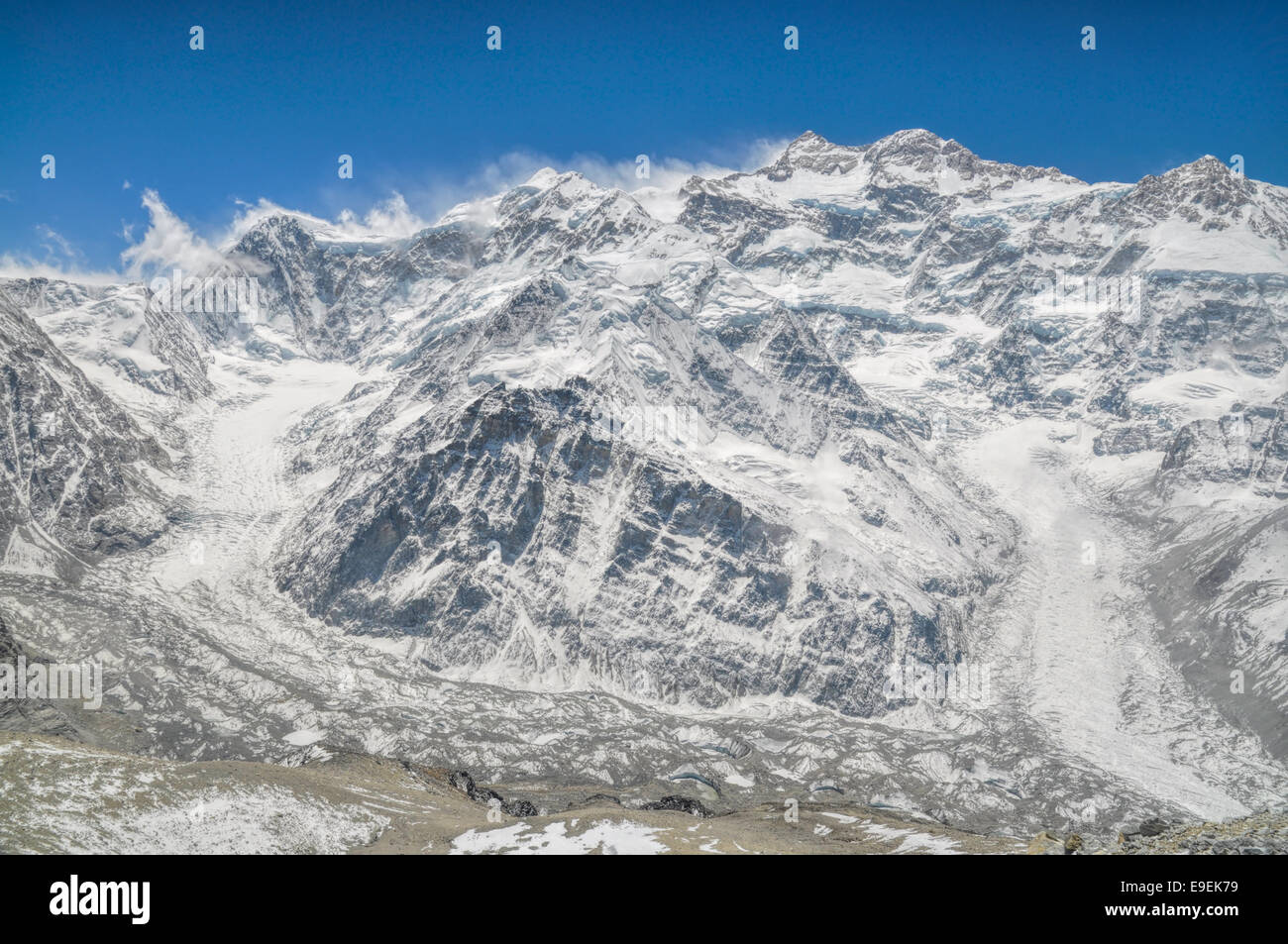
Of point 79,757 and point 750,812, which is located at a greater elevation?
point 79,757

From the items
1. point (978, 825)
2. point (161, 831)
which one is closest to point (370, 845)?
point (161, 831)
